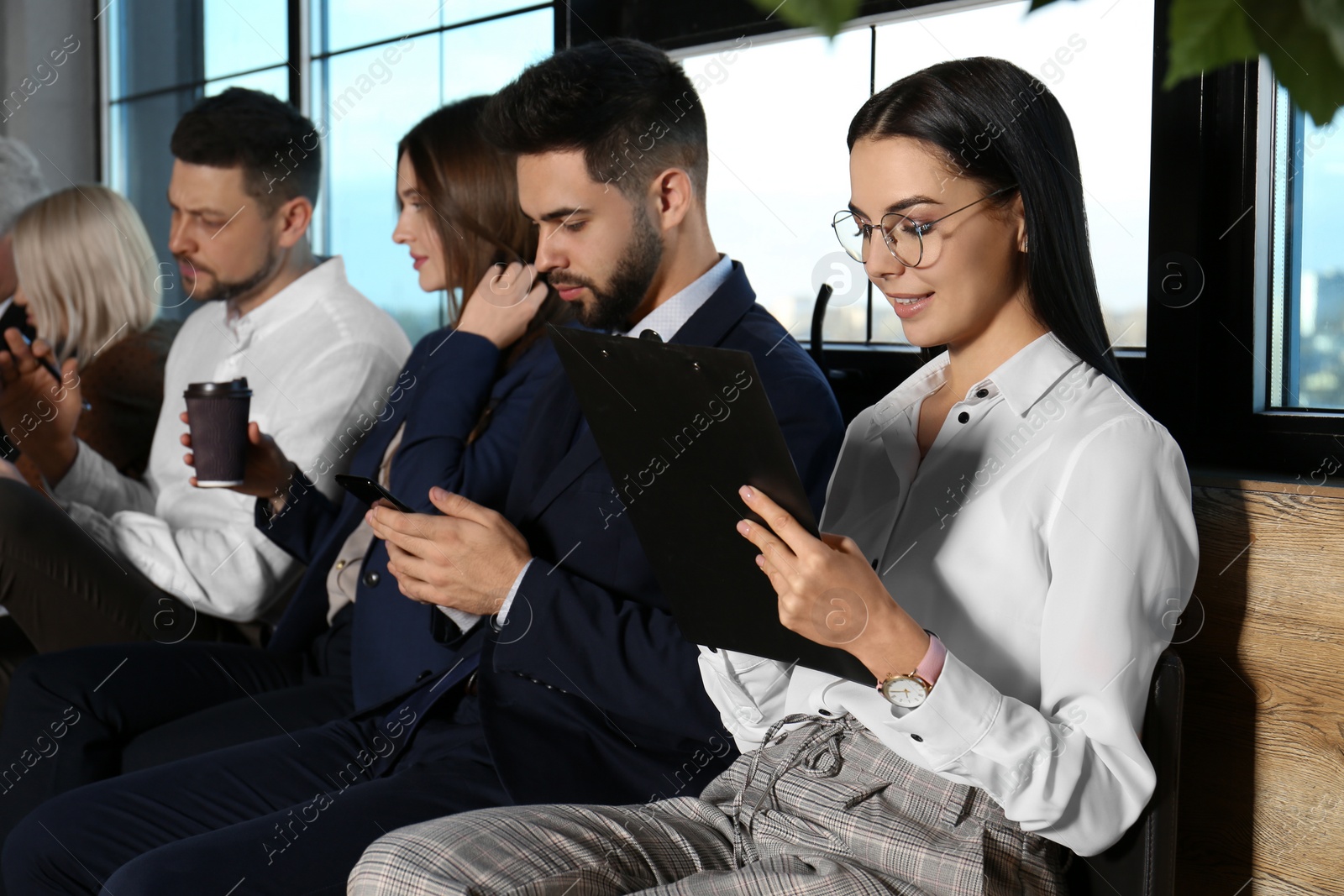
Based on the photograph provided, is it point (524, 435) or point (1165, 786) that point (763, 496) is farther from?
point (524, 435)

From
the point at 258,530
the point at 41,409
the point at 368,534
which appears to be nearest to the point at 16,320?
the point at 41,409

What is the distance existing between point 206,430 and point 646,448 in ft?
3.26

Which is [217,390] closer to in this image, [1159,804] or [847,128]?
[847,128]

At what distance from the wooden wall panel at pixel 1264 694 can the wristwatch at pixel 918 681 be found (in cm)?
42

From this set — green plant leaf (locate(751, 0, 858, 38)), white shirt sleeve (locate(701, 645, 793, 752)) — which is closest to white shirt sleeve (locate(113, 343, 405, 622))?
white shirt sleeve (locate(701, 645, 793, 752))

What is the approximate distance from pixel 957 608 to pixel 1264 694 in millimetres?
362

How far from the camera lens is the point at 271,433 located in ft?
6.97

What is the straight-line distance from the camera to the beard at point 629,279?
1612 mm

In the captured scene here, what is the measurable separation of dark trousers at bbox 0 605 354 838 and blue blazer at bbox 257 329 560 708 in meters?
0.12

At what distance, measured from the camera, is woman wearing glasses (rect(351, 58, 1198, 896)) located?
943 mm

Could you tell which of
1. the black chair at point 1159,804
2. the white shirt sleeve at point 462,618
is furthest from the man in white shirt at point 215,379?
the black chair at point 1159,804

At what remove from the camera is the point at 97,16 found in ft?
14.5

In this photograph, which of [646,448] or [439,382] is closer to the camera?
[646,448]

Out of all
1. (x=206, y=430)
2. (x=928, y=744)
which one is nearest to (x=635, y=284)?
(x=206, y=430)
